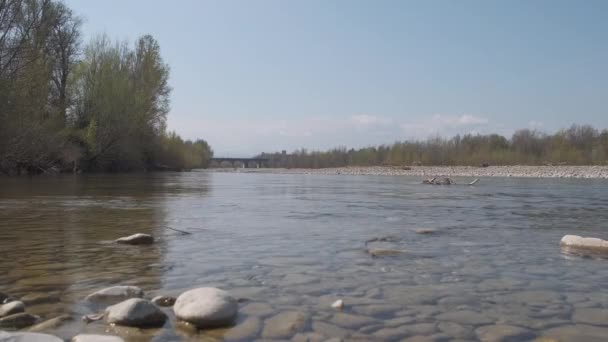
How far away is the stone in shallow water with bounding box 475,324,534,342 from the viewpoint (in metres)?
3.48

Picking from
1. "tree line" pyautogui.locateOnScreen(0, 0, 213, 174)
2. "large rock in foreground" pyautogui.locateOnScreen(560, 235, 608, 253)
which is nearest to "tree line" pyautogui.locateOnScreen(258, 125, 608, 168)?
"tree line" pyautogui.locateOnScreen(0, 0, 213, 174)

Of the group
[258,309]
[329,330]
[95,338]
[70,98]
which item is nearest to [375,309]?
[329,330]

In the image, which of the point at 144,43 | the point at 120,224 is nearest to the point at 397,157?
the point at 144,43

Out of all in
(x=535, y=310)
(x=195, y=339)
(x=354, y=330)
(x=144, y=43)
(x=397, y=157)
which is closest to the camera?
(x=195, y=339)

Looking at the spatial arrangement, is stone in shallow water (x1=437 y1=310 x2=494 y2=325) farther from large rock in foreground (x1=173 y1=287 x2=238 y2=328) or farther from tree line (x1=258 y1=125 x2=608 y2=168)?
tree line (x1=258 y1=125 x2=608 y2=168)

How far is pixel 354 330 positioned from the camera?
142 inches

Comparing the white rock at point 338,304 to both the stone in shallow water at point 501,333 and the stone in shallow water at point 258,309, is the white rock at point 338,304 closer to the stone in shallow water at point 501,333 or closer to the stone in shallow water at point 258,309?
the stone in shallow water at point 258,309

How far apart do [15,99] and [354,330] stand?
78.5 ft

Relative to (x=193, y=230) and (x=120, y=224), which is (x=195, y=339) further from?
(x=120, y=224)

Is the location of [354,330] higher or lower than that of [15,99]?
lower

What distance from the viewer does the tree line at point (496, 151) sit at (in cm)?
7062

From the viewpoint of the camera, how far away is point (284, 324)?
3.72 meters

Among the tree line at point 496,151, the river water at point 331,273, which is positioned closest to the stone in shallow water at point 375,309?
the river water at point 331,273

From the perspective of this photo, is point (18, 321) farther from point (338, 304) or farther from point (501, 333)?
point (501, 333)
